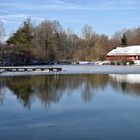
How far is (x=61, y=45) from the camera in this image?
11538cm

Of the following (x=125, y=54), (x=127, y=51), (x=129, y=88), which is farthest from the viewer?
(x=127, y=51)

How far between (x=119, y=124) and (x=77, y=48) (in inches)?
4352

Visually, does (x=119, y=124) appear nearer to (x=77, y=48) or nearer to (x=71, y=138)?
(x=71, y=138)

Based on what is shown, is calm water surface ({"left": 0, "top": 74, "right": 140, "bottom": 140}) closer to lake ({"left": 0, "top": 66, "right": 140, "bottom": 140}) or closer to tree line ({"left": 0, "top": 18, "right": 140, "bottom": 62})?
lake ({"left": 0, "top": 66, "right": 140, "bottom": 140})

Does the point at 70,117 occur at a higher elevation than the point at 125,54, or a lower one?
lower

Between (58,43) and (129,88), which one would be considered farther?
(58,43)

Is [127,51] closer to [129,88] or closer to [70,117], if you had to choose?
[129,88]

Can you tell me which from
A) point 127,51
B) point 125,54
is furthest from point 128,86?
point 127,51

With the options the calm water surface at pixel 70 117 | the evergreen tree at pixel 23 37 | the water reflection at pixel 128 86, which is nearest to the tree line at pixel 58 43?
the evergreen tree at pixel 23 37

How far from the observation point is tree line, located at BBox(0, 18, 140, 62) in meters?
103

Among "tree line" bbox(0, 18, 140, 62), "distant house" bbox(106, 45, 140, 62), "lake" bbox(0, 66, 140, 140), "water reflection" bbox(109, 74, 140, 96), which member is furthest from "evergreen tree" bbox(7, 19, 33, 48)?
"lake" bbox(0, 66, 140, 140)

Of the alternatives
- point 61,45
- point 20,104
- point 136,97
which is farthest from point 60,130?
point 61,45

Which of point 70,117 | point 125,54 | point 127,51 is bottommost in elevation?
point 70,117

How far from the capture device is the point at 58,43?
4370 inches
